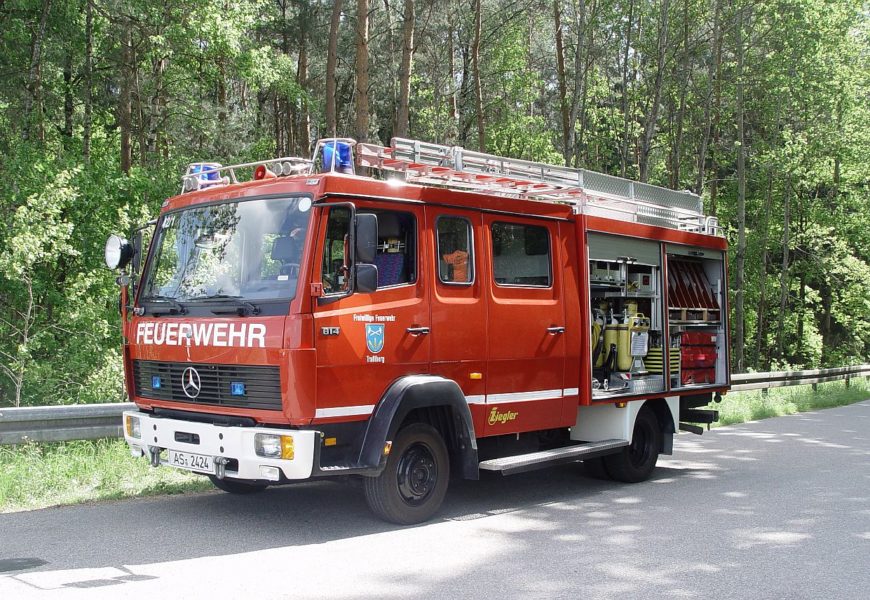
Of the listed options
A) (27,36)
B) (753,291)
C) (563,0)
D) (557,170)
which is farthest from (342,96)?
(557,170)

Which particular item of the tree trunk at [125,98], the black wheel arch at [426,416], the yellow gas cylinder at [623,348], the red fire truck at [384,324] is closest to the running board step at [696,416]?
the red fire truck at [384,324]

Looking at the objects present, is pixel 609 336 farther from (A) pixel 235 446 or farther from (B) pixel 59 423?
(B) pixel 59 423

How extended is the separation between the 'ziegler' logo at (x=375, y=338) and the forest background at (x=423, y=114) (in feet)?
21.2

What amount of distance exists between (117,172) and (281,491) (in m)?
11.6

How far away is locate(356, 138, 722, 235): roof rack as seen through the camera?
7.17 metres

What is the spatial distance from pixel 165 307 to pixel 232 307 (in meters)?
0.82

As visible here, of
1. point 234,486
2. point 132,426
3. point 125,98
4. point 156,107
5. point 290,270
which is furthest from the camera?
point 125,98

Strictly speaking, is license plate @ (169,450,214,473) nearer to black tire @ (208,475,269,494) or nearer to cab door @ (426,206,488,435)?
black tire @ (208,475,269,494)

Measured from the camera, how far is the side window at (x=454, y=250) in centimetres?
702

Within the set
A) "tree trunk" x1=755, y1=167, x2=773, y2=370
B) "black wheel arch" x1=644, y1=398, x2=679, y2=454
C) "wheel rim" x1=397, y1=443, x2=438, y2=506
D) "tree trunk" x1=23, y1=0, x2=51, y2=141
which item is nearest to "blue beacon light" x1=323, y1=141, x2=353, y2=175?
"wheel rim" x1=397, y1=443, x2=438, y2=506

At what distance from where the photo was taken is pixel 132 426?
6.85 m

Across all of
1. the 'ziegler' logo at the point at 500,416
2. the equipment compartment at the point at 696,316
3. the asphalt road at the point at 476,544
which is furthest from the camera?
the equipment compartment at the point at 696,316

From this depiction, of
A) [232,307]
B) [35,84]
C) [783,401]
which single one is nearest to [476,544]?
[232,307]

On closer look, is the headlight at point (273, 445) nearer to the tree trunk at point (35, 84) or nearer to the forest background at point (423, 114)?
the forest background at point (423, 114)
